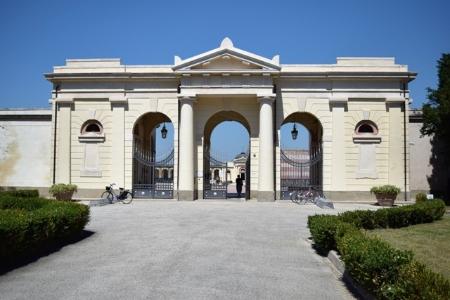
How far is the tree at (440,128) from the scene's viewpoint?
26.2 m

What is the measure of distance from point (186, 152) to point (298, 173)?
778 centimetres

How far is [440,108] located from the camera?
85.9 feet

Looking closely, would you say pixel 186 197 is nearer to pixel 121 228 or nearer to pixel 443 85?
pixel 121 228

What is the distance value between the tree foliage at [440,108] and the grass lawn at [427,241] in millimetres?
A: 11348

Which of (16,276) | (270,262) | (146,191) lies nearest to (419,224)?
(270,262)

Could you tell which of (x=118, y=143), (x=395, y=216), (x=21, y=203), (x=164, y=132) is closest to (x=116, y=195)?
(x=118, y=143)

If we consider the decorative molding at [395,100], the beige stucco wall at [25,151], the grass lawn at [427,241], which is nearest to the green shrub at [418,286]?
the grass lawn at [427,241]

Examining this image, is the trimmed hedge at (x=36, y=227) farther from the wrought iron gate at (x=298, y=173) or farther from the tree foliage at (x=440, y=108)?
the tree foliage at (x=440, y=108)

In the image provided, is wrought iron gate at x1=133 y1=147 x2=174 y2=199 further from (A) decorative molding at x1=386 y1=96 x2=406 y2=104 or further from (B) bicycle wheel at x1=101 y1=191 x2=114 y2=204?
(A) decorative molding at x1=386 y1=96 x2=406 y2=104

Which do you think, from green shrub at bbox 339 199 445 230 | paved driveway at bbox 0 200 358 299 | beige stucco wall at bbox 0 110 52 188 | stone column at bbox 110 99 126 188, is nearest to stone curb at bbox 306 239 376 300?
paved driveway at bbox 0 200 358 299

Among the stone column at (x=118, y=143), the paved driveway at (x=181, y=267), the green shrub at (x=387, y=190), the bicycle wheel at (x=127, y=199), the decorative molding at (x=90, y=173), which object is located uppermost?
the stone column at (x=118, y=143)

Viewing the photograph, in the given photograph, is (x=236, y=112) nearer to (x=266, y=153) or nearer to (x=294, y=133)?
(x=266, y=153)

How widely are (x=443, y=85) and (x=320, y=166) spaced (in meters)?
8.97

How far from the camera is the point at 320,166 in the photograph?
28.0 m
